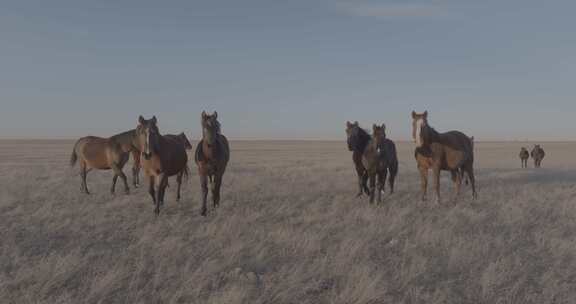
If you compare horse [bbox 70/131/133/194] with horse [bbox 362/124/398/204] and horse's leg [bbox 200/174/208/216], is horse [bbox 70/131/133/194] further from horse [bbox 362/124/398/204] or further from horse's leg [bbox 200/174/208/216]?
horse [bbox 362/124/398/204]

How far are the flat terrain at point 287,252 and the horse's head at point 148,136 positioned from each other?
58.9 inches

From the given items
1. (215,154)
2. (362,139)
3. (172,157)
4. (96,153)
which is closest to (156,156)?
(172,157)

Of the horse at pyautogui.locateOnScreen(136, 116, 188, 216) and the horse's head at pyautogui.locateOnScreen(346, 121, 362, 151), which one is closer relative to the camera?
the horse at pyautogui.locateOnScreen(136, 116, 188, 216)

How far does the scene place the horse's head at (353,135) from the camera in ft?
32.9

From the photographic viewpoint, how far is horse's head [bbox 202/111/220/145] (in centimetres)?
802

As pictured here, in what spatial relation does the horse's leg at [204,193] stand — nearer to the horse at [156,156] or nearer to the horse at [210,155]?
the horse at [210,155]

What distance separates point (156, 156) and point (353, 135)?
5.23m

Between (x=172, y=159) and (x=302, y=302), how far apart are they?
19.8 feet

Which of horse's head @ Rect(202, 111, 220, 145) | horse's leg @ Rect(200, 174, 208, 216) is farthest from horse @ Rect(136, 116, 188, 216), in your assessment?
horse's head @ Rect(202, 111, 220, 145)

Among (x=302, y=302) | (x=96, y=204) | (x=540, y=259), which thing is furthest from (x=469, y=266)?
(x=96, y=204)

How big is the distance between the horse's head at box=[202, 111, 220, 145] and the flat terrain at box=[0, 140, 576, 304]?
1740 mm

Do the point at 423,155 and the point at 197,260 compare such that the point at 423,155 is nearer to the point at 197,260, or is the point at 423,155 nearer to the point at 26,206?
the point at 197,260

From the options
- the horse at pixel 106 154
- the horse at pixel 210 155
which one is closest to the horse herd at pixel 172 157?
the horse at pixel 210 155

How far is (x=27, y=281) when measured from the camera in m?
4.26
